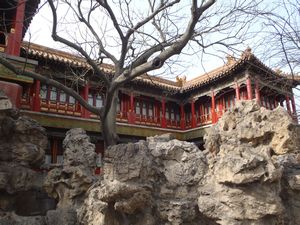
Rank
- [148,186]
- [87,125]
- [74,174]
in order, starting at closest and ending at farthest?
[148,186] < [74,174] < [87,125]

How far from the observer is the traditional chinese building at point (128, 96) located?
10.2 metres

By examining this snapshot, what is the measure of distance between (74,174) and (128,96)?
10.0 m

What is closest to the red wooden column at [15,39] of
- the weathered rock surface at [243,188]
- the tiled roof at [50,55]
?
the tiled roof at [50,55]

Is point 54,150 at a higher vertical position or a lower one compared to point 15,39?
lower

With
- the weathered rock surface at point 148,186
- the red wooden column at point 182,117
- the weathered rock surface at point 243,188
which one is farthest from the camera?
the red wooden column at point 182,117

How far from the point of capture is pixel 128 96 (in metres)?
15.5

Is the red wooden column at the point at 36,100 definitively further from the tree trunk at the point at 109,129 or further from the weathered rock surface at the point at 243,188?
the weathered rock surface at the point at 243,188

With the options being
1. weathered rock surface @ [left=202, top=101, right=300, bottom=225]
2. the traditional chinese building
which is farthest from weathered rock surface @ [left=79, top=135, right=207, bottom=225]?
the traditional chinese building

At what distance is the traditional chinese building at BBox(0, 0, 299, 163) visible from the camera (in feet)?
33.4

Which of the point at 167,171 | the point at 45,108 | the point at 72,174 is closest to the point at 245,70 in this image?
the point at 45,108

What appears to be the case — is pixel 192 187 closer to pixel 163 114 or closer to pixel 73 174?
pixel 73 174

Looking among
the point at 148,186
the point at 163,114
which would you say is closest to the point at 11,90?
the point at 148,186

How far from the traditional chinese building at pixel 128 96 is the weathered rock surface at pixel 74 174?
3805 millimetres

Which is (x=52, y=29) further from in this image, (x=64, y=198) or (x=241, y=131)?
(x=241, y=131)
